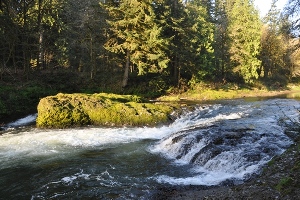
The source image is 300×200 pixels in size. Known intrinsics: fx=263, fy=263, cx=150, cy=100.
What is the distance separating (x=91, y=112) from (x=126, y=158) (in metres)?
6.65

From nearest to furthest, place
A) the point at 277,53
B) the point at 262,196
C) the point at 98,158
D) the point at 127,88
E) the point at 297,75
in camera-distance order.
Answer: the point at 262,196 → the point at 98,158 → the point at 127,88 → the point at 277,53 → the point at 297,75

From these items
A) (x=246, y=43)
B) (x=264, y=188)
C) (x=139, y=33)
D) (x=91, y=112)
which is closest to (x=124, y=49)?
(x=139, y=33)

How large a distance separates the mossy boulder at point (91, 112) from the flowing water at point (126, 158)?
1042 millimetres

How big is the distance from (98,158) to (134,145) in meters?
2.27

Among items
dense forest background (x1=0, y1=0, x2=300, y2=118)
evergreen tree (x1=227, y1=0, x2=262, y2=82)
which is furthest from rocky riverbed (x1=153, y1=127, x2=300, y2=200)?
evergreen tree (x1=227, y1=0, x2=262, y2=82)

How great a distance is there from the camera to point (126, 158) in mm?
10625

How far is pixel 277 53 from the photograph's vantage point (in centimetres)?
4978

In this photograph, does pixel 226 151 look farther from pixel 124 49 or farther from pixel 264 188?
pixel 124 49

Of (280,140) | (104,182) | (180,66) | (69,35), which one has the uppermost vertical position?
(69,35)

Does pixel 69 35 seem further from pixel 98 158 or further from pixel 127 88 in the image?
pixel 98 158

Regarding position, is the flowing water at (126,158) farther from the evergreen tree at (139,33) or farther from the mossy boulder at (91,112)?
the evergreen tree at (139,33)

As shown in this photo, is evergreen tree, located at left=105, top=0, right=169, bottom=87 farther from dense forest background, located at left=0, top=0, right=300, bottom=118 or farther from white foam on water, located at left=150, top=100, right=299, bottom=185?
white foam on water, located at left=150, top=100, right=299, bottom=185

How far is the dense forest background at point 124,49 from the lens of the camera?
2503 cm

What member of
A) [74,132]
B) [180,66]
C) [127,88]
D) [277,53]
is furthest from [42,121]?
[277,53]
